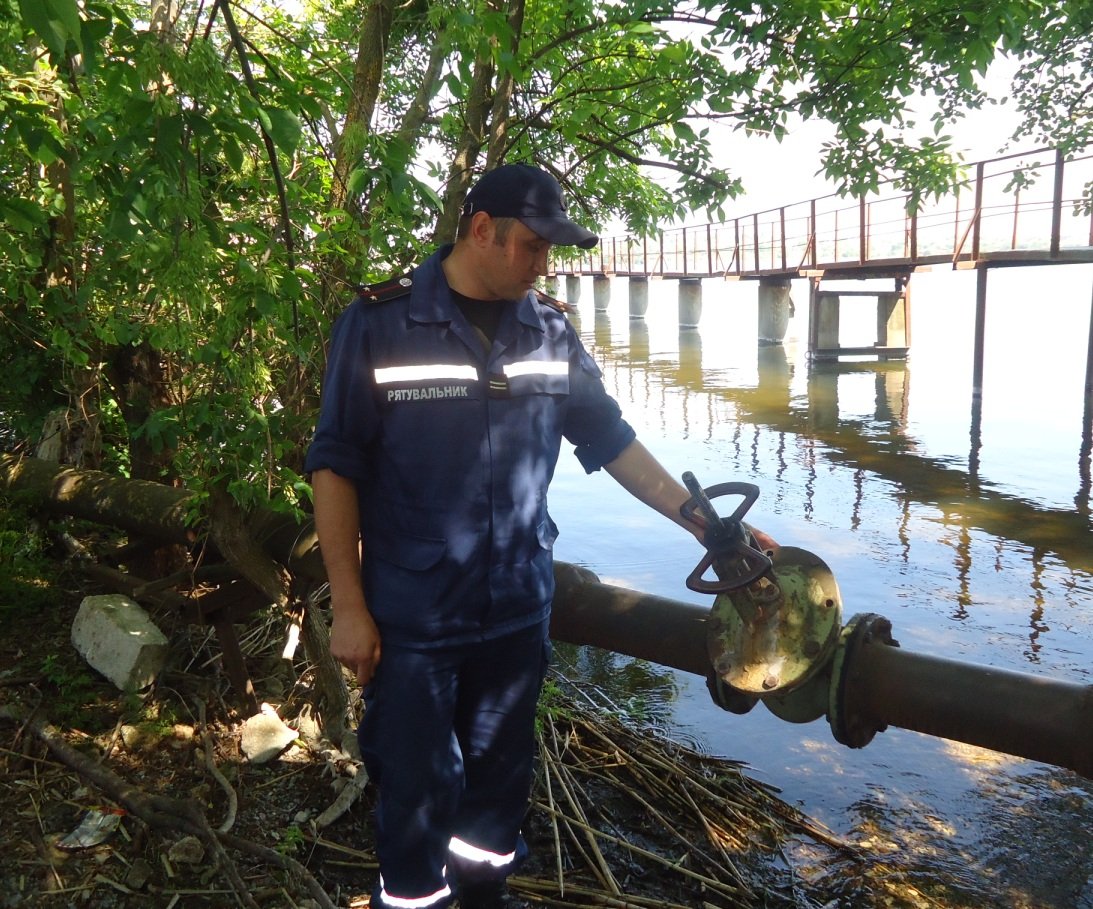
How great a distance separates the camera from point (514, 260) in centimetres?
222

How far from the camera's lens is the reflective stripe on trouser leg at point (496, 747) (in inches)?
92.5

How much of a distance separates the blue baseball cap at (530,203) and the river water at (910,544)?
152 centimetres

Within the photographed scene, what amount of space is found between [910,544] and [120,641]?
7.19m

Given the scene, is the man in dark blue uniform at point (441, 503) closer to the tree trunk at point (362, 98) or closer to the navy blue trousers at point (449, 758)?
the navy blue trousers at point (449, 758)

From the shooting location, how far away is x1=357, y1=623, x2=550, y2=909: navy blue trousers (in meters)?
2.22

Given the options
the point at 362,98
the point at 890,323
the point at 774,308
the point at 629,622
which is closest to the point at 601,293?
the point at 774,308

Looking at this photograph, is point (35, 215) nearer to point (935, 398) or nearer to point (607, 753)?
point (607, 753)

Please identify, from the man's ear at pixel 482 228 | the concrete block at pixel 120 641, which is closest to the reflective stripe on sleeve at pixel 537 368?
the man's ear at pixel 482 228

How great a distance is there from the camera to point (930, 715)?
2258 mm

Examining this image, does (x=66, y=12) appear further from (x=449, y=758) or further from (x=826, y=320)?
(x=826, y=320)

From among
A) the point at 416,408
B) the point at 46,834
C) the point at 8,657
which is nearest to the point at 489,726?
the point at 416,408

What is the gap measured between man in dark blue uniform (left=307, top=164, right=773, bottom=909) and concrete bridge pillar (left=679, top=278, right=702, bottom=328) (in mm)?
32981

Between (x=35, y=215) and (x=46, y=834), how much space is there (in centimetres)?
198

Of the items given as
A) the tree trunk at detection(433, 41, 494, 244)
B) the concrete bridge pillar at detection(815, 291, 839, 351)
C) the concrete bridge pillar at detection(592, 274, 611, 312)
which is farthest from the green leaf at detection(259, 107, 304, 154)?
the concrete bridge pillar at detection(592, 274, 611, 312)
